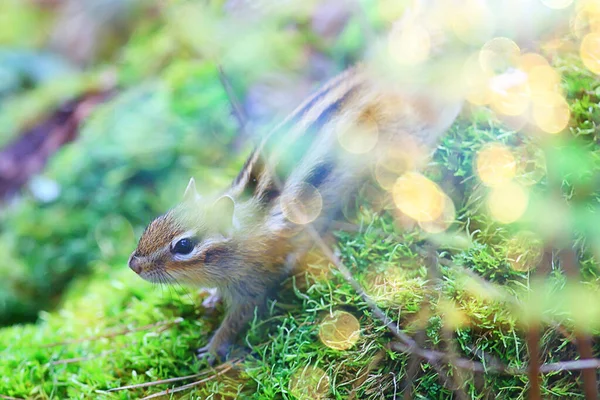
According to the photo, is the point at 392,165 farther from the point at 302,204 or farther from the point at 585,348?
the point at 585,348

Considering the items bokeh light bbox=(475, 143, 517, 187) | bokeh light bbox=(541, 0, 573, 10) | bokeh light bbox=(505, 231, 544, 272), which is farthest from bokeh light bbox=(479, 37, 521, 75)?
bokeh light bbox=(505, 231, 544, 272)

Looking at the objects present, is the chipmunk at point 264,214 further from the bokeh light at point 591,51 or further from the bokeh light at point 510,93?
the bokeh light at point 591,51

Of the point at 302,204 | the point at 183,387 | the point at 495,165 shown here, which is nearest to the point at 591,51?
the point at 495,165

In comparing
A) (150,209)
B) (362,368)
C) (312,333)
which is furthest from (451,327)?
(150,209)

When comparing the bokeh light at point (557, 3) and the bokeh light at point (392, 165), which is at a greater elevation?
the bokeh light at point (557, 3)

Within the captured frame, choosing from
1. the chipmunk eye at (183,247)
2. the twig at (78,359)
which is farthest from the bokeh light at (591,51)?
the twig at (78,359)

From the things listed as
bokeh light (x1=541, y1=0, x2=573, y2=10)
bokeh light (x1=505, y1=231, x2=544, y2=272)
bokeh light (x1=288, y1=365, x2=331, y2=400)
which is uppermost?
bokeh light (x1=541, y1=0, x2=573, y2=10)

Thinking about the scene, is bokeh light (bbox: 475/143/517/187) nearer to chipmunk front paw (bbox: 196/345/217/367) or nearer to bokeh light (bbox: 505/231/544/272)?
bokeh light (bbox: 505/231/544/272)
